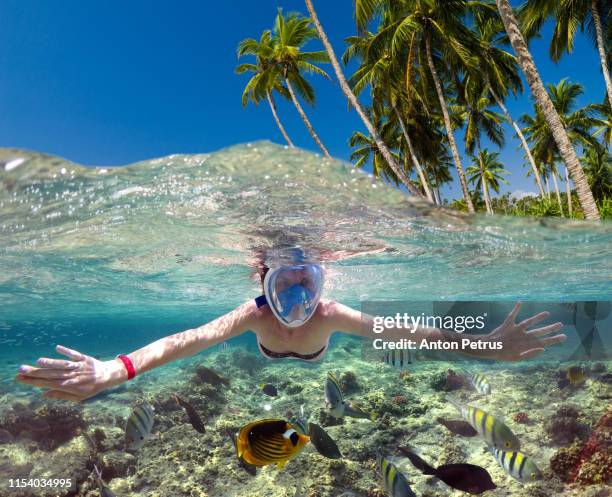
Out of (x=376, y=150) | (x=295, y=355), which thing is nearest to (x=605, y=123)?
(x=376, y=150)

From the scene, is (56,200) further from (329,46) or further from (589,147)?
(589,147)

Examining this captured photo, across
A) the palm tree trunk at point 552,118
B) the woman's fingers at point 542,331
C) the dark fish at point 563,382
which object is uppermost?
the palm tree trunk at point 552,118

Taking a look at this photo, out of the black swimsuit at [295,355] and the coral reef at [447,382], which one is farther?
the coral reef at [447,382]

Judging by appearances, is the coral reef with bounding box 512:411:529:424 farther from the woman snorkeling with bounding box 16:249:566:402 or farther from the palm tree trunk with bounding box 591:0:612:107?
the palm tree trunk with bounding box 591:0:612:107

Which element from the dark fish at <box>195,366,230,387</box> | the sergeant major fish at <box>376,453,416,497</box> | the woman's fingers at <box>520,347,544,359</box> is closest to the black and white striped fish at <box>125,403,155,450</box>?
the sergeant major fish at <box>376,453,416,497</box>

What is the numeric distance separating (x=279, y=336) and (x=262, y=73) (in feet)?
92.2

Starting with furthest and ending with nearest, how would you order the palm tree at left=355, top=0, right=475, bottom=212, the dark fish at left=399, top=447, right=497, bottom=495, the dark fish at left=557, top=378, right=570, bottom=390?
1. the palm tree at left=355, top=0, right=475, bottom=212
2. the dark fish at left=557, top=378, right=570, bottom=390
3. the dark fish at left=399, top=447, right=497, bottom=495

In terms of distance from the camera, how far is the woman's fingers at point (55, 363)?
3264 mm

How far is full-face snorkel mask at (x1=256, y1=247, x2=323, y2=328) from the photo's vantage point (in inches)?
206

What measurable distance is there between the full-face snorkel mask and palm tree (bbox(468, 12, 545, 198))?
24.5m

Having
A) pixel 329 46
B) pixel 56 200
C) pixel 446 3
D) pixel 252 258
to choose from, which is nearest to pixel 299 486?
pixel 252 258

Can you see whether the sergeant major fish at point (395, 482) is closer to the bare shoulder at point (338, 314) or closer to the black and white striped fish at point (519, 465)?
the black and white striped fish at point (519, 465)

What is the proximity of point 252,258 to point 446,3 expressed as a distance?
19255 millimetres

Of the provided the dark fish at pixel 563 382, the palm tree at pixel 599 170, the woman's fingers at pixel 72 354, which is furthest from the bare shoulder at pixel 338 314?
the palm tree at pixel 599 170
